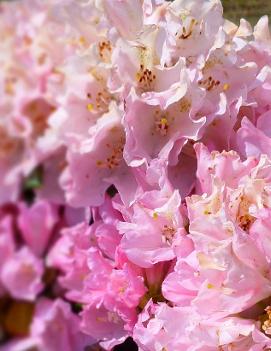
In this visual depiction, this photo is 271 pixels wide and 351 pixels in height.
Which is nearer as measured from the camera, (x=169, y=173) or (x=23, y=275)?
(x=169, y=173)

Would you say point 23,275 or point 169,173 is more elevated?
point 169,173

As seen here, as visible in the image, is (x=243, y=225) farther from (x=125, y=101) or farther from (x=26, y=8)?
(x=26, y=8)

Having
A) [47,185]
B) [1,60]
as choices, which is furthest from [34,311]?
[1,60]

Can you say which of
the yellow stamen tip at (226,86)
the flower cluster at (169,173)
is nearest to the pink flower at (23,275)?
the flower cluster at (169,173)

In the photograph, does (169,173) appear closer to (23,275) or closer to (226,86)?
(226,86)

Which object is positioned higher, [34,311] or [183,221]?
[183,221]

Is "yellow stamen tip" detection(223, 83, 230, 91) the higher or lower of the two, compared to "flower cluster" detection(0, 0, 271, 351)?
higher

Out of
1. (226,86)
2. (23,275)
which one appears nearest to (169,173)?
(226,86)

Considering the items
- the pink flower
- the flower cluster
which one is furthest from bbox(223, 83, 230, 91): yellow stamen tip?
the pink flower

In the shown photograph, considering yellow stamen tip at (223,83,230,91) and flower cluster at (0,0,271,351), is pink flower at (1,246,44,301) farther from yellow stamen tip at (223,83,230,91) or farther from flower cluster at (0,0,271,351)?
yellow stamen tip at (223,83,230,91)
